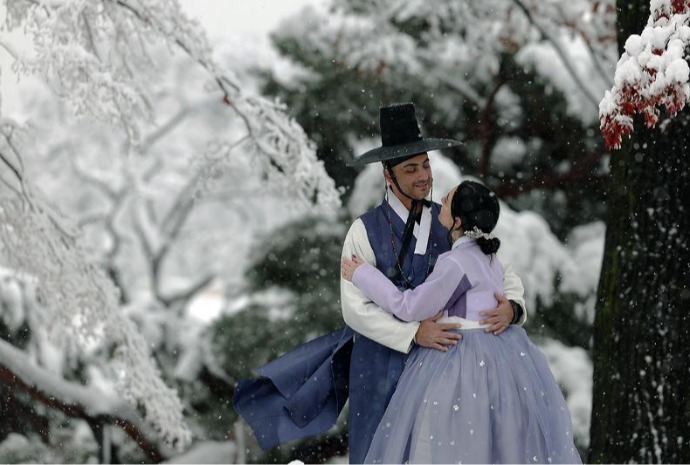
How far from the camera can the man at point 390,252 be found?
11.4ft

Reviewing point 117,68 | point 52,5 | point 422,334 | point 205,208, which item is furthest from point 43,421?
point 205,208

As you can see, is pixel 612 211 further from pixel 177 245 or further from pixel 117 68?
pixel 177 245

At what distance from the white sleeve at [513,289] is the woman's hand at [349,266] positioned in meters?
0.54

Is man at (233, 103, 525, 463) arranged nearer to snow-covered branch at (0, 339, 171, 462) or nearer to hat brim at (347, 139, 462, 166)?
hat brim at (347, 139, 462, 166)

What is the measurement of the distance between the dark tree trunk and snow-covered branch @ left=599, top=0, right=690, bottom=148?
117 centimetres

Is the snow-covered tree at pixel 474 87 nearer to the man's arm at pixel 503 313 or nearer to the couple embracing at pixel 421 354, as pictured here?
the couple embracing at pixel 421 354

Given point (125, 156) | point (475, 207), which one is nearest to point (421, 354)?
point (475, 207)

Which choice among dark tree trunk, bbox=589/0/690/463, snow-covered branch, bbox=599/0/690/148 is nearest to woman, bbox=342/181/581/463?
snow-covered branch, bbox=599/0/690/148

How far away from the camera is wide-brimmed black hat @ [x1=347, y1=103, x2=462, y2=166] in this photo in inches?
138

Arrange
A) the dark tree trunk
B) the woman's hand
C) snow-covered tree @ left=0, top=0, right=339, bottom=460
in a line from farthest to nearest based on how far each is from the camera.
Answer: snow-covered tree @ left=0, top=0, right=339, bottom=460, the dark tree trunk, the woman's hand

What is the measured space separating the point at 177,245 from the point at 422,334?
1187 cm

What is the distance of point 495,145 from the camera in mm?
9039

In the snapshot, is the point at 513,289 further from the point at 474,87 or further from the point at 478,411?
the point at 474,87

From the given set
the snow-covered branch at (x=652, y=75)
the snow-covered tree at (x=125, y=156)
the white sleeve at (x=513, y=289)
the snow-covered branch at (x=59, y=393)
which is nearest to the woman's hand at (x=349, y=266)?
the white sleeve at (x=513, y=289)
